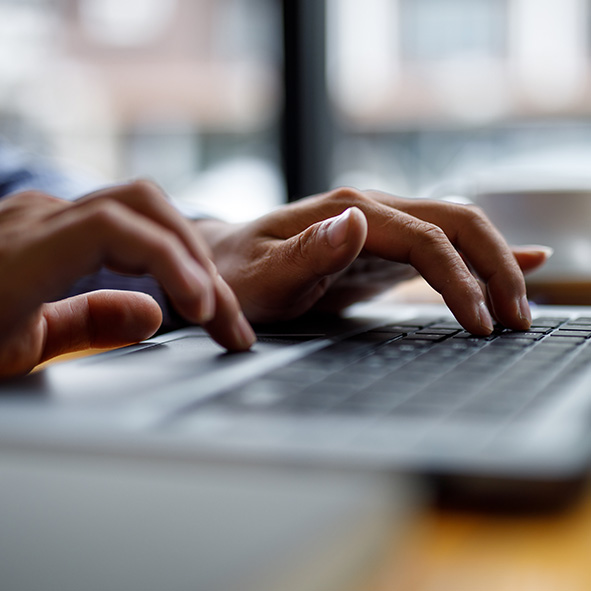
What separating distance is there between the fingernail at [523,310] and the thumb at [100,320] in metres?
0.26

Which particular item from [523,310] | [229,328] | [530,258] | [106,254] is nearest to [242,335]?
[229,328]

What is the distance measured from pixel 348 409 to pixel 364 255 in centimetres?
35

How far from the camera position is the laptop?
24cm

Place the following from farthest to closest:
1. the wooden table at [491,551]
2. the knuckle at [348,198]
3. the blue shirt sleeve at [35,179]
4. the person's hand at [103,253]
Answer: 1. the blue shirt sleeve at [35,179]
2. the knuckle at [348,198]
3. the person's hand at [103,253]
4. the wooden table at [491,551]

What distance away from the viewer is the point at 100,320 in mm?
543

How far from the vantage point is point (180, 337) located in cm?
57

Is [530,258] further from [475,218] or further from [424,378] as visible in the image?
[424,378]

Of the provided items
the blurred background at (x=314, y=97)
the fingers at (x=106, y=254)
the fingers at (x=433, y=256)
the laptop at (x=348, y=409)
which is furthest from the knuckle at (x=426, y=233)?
the blurred background at (x=314, y=97)

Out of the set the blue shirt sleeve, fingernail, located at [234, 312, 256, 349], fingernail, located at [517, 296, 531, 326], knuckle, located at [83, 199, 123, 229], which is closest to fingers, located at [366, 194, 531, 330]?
fingernail, located at [517, 296, 531, 326]

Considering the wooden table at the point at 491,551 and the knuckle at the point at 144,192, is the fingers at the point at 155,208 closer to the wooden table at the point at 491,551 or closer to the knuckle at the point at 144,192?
the knuckle at the point at 144,192

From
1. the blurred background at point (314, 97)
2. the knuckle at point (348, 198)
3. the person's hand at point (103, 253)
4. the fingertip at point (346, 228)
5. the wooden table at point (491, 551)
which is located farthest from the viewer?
the blurred background at point (314, 97)

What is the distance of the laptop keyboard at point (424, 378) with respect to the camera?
30cm

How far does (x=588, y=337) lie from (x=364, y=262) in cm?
24

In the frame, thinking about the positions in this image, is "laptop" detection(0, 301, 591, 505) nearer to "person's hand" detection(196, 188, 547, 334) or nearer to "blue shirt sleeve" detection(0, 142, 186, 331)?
"person's hand" detection(196, 188, 547, 334)
